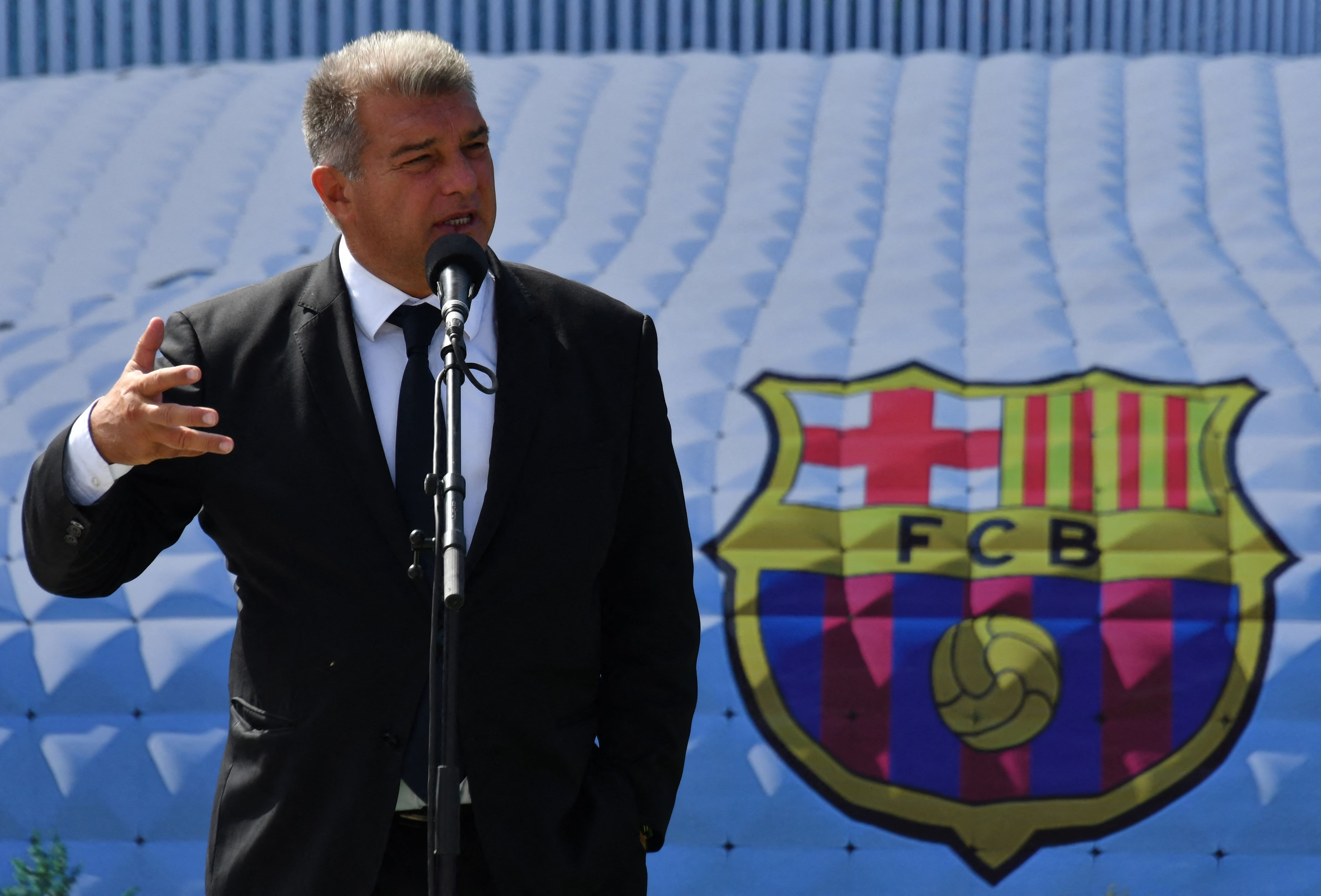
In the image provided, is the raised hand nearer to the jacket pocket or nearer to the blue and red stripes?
the jacket pocket

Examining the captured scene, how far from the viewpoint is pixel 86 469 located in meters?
1.38

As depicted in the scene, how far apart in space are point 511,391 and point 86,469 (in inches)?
18.2

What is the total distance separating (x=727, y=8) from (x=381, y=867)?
18.2 meters

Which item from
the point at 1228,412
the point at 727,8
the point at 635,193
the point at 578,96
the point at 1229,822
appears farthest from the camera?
the point at 727,8

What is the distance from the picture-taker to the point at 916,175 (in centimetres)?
509

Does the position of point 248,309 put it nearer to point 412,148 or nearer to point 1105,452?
point 412,148

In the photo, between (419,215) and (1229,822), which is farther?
(1229,822)

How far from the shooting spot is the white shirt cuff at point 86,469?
53.9 inches

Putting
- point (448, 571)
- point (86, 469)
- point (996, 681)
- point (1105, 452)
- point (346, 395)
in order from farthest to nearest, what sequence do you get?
1. point (1105, 452)
2. point (996, 681)
3. point (346, 395)
4. point (86, 469)
5. point (448, 571)

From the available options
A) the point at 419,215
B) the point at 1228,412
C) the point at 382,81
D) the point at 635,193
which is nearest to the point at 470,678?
the point at 419,215

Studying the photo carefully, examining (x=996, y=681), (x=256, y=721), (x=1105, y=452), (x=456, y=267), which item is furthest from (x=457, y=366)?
(x=1105, y=452)

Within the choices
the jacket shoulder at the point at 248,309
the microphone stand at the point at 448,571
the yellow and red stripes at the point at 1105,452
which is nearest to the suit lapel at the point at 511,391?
the microphone stand at the point at 448,571

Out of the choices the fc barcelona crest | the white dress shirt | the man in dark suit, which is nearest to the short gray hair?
the man in dark suit

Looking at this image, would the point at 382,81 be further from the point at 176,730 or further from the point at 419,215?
the point at 176,730
